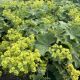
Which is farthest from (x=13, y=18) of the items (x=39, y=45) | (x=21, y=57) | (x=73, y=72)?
(x=73, y=72)

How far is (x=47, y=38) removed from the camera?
10.6 feet

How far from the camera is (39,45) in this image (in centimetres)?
316

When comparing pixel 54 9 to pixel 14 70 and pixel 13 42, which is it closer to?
pixel 13 42

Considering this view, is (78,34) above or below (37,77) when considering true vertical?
above

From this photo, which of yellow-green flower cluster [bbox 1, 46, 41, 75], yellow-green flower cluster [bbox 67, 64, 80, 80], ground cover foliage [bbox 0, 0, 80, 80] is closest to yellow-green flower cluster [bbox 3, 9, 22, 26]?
ground cover foliage [bbox 0, 0, 80, 80]

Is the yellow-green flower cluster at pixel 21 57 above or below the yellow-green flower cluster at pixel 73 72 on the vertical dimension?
above

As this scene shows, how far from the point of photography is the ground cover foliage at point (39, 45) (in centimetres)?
283

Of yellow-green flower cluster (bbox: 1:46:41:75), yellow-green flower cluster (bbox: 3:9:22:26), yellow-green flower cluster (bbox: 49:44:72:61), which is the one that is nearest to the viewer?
yellow-green flower cluster (bbox: 1:46:41:75)

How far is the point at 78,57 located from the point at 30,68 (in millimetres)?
667

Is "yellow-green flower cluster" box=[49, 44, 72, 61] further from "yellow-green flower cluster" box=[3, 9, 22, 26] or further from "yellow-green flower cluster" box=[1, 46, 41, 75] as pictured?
"yellow-green flower cluster" box=[3, 9, 22, 26]

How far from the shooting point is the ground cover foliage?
9.28 ft

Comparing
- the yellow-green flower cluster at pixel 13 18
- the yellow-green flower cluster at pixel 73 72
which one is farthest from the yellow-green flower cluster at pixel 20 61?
the yellow-green flower cluster at pixel 13 18

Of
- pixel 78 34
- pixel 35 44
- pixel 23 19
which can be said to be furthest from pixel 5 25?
pixel 78 34

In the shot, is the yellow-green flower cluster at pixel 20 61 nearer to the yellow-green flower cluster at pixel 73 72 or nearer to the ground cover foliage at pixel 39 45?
the ground cover foliage at pixel 39 45
